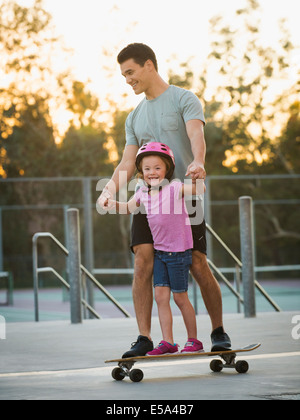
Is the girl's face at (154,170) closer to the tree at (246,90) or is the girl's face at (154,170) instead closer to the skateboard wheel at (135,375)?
the skateboard wheel at (135,375)

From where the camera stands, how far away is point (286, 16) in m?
30.3

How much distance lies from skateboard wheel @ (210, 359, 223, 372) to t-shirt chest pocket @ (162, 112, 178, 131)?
3.90 feet

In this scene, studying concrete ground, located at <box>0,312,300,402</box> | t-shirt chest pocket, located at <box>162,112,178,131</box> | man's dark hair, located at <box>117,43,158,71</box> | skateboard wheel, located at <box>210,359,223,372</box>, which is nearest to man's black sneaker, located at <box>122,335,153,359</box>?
concrete ground, located at <box>0,312,300,402</box>

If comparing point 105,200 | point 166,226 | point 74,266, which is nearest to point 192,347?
point 166,226

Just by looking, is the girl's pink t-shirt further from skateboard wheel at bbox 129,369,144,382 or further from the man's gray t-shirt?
skateboard wheel at bbox 129,369,144,382

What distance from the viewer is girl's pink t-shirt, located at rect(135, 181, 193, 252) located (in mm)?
4316

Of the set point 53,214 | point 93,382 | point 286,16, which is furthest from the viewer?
point 286,16

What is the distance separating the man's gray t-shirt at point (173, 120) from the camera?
14.7ft

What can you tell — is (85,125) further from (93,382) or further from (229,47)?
(93,382)

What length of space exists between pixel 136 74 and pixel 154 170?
0.56m

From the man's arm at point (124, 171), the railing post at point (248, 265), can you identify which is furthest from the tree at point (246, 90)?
the man's arm at point (124, 171)

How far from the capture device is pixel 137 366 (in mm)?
4930
